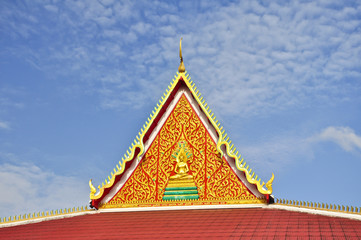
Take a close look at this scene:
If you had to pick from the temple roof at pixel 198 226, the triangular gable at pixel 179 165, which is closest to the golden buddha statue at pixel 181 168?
the triangular gable at pixel 179 165

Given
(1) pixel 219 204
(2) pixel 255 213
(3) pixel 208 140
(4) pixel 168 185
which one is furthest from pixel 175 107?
(2) pixel 255 213

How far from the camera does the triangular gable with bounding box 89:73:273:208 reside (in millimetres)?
11922

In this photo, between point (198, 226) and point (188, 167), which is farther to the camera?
point (188, 167)

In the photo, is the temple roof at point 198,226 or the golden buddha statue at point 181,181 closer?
the temple roof at point 198,226

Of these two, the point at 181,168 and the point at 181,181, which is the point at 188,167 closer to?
the point at 181,168

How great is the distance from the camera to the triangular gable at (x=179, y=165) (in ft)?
39.1

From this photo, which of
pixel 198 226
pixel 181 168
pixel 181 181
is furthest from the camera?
pixel 181 168

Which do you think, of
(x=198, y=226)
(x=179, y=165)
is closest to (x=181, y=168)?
(x=179, y=165)

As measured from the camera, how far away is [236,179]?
11914 mm

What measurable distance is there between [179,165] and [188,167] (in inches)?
9.8

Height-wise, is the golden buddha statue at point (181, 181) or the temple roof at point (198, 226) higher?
the golden buddha statue at point (181, 181)

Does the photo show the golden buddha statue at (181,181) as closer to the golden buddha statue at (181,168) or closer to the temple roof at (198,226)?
the golden buddha statue at (181,168)

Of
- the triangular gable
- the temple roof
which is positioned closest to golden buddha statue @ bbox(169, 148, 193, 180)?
the triangular gable

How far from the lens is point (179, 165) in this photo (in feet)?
41.1
